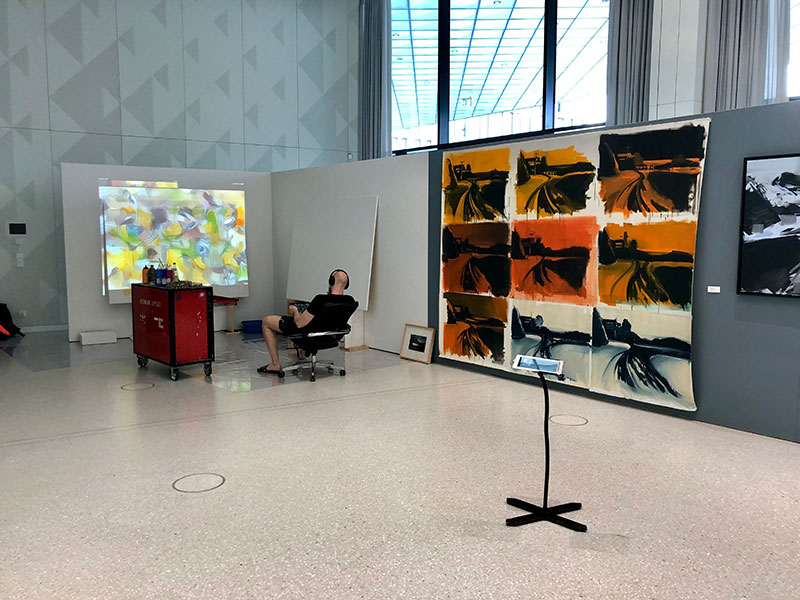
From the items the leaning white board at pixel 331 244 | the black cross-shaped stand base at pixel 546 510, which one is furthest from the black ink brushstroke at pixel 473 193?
the black cross-shaped stand base at pixel 546 510

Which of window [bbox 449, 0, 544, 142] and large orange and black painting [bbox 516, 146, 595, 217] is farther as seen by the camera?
window [bbox 449, 0, 544, 142]

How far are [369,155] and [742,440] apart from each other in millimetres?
8529

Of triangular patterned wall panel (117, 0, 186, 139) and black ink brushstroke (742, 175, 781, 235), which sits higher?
triangular patterned wall panel (117, 0, 186, 139)

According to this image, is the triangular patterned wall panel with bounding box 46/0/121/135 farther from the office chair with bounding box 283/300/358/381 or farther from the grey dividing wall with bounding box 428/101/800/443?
the grey dividing wall with bounding box 428/101/800/443

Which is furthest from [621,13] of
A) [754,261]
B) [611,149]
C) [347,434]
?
[347,434]

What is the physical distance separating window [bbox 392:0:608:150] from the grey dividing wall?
149 inches

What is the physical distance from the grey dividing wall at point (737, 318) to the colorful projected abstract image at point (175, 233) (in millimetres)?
6688

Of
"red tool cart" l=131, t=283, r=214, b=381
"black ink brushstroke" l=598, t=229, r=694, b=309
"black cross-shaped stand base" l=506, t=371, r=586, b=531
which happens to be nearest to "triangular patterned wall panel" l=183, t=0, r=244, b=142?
"red tool cart" l=131, t=283, r=214, b=381

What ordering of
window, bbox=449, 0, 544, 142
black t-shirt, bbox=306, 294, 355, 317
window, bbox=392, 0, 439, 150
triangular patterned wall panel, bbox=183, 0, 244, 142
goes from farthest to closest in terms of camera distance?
window, bbox=392, 0, 439, 150 < triangular patterned wall panel, bbox=183, 0, 244, 142 < window, bbox=449, 0, 544, 142 < black t-shirt, bbox=306, 294, 355, 317

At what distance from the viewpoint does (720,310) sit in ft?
15.6

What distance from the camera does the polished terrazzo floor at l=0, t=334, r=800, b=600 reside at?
8.79 ft

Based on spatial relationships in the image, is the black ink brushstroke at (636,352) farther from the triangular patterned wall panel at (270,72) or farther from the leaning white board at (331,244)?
the triangular patterned wall panel at (270,72)

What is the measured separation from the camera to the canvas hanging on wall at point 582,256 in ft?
16.2

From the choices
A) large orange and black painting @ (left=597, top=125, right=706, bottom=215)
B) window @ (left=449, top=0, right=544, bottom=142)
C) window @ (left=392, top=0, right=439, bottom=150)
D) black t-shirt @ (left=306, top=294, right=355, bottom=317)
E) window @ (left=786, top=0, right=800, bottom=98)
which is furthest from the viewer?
window @ (left=392, top=0, right=439, bottom=150)
